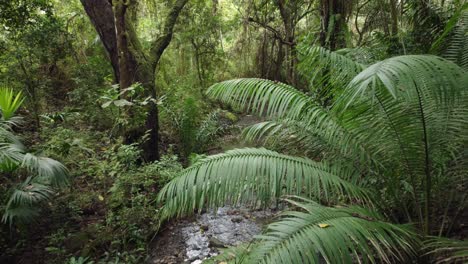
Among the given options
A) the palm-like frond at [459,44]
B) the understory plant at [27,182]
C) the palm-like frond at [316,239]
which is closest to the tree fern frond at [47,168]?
the understory plant at [27,182]

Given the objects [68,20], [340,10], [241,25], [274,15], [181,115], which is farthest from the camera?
[241,25]

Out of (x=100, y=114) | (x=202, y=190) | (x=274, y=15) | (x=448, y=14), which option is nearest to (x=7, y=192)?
(x=202, y=190)

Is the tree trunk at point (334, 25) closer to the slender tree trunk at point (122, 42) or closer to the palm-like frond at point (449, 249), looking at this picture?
the slender tree trunk at point (122, 42)

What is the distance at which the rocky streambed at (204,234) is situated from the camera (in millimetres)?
3168

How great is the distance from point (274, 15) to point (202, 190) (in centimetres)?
732

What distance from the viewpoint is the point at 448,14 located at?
3.60 meters

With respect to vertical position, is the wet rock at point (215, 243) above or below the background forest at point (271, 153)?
below

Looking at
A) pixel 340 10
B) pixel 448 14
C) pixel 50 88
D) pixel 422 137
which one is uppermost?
pixel 340 10

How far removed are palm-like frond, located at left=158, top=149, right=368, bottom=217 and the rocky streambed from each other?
1.34 metres

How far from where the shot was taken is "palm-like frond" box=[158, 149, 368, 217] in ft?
6.25

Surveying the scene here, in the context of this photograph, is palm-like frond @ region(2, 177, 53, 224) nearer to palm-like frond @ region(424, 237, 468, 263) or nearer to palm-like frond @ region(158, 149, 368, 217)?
palm-like frond @ region(158, 149, 368, 217)

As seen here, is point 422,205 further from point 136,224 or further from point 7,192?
point 7,192

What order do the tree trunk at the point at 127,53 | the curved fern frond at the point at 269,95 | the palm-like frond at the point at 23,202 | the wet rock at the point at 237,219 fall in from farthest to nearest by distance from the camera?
1. the tree trunk at the point at 127,53
2. the wet rock at the point at 237,219
3. the palm-like frond at the point at 23,202
4. the curved fern frond at the point at 269,95

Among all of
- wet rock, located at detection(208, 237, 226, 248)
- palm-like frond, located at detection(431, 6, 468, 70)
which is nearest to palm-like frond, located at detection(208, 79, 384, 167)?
palm-like frond, located at detection(431, 6, 468, 70)
